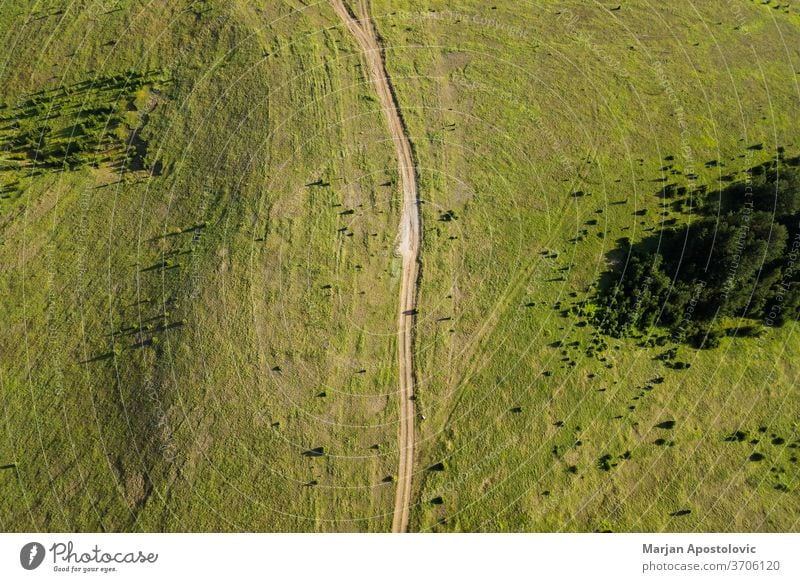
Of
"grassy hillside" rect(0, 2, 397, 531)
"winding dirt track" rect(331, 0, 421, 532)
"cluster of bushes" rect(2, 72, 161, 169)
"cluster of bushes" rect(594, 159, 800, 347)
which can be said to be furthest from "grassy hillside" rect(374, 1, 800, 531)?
"cluster of bushes" rect(2, 72, 161, 169)

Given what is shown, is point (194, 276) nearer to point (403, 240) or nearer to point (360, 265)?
point (360, 265)

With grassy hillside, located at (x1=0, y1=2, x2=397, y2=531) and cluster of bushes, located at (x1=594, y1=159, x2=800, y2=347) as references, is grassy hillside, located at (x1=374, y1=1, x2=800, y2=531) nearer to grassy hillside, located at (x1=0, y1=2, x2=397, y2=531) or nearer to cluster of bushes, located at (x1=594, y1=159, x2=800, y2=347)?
cluster of bushes, located at (x1=594, y1=159, x2=800, y2=347)

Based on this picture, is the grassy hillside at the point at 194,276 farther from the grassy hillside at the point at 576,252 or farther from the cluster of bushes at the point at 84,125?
the grassy hillside at the point at 576,252

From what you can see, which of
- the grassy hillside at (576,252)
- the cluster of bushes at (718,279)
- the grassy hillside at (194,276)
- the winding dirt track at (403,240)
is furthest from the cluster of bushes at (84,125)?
the cluster of bushes at (718,279)

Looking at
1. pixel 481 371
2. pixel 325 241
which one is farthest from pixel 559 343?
pixel 325 241

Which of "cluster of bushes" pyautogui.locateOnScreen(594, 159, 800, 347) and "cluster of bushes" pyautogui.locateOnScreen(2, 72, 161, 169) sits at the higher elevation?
"cluster of bushes" pyautogui.locateOnScreen(2, 72, 161, 169)

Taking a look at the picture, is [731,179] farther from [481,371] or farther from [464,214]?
[481,371]

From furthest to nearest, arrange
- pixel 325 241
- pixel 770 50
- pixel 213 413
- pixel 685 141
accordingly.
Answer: pixel 770 50 < pixel 685 141 < pixel 325 241 < pixel 213 413
